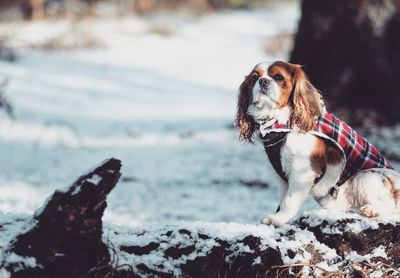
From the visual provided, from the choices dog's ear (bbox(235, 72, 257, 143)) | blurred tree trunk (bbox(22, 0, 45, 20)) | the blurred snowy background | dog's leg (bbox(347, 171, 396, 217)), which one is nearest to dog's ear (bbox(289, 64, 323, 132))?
dog's ear (bbox(235, 72, 257, 143))

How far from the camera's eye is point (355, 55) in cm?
800

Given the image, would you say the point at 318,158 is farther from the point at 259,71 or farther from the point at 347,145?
the point at 259,71

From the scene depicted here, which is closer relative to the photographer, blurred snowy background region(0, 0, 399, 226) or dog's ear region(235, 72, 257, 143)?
dog's ear region(235, 72, 257, 143)

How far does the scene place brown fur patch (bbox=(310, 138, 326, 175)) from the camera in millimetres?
3029

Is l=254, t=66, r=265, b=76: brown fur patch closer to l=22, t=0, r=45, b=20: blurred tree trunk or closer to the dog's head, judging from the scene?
the dog's head

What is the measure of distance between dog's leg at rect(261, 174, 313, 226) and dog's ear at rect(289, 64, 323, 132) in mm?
300

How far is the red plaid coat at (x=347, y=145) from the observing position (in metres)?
3.04

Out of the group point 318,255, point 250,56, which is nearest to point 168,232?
point 318,255

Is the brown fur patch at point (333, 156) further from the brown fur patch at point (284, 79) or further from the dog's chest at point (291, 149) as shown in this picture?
the brown fur patch at point (284, 79)

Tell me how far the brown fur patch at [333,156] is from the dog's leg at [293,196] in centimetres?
16

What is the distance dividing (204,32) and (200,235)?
20.6 m

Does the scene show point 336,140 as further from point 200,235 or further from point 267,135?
point 200,235

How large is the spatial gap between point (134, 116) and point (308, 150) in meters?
7.21

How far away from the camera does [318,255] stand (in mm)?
2602
